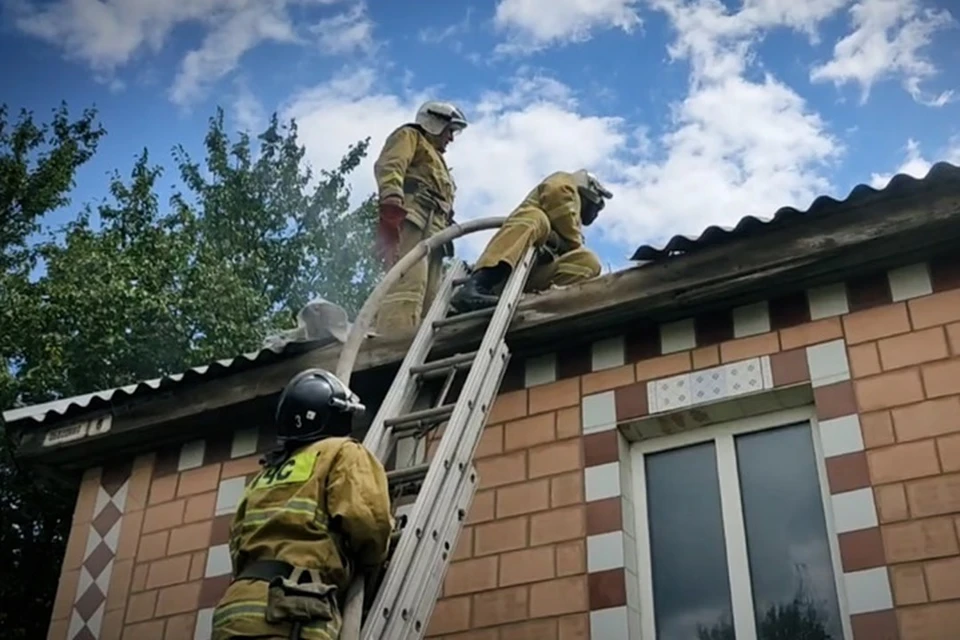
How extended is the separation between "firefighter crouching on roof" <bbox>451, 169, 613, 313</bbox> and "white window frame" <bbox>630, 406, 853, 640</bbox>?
43.1 inches

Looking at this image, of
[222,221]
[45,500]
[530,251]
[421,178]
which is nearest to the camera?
[530,251]

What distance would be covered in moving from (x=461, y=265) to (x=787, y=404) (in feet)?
5.97

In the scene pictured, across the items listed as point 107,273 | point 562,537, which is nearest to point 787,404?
point 562,537

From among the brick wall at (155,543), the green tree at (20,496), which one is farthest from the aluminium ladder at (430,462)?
the green tree at (20,496)

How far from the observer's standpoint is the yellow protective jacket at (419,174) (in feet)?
23.3

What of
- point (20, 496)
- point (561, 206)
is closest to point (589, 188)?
point (561, 206)

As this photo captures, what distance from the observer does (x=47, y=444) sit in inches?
257

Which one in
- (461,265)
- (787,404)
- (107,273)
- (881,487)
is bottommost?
(881,487)

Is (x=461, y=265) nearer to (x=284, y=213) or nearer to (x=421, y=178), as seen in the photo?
(x=421, y=178)

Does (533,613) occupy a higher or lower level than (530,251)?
lower

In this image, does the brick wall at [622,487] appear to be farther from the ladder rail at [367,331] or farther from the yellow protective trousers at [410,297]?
the yellow protective trousers at [410,297]

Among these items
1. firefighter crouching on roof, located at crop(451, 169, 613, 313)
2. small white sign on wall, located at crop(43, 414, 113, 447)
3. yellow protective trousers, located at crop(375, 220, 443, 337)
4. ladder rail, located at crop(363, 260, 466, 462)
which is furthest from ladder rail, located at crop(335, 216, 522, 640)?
small white sign on wall, located at crop(43, 414, 113, 447)

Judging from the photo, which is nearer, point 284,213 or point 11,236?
point 11,236

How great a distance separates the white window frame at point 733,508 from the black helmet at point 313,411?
1.69 metres
